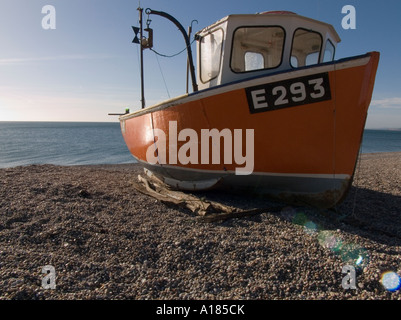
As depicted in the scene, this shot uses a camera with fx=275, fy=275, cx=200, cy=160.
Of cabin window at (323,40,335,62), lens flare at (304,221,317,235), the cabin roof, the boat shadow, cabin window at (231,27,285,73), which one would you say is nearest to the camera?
lens flare at (304,221,317,235)

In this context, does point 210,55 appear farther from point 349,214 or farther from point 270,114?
point 349,214

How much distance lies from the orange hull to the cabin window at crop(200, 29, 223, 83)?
888 mm

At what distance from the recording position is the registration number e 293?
154 inches

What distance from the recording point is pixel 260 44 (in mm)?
5086

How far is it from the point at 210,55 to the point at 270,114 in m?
1.94

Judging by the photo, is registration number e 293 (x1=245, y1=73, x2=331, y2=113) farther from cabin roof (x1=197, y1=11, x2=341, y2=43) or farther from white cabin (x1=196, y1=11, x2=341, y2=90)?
cabin roof (x1=197, y1=11, x2=341, y2=43)

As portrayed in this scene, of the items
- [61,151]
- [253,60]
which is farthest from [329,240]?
[61,151]

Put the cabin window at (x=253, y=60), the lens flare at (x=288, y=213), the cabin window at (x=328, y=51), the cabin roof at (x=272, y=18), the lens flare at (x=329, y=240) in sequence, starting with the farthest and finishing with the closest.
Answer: the cabin window at (x=328, y=51)
the cabin window at (x=253, y=60)
the cabin roof at (x=272, y=18)
the lens flare at (x=288, y=213)
the lens flare at (x=329, y=240)

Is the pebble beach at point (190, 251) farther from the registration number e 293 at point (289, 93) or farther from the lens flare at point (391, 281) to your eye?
the registration number e 293 at point (289, 93)

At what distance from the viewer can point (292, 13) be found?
4.69 metres

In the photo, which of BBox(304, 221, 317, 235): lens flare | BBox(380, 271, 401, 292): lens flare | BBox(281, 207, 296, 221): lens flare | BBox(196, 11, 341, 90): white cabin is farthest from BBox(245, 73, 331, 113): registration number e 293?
BBox(380, 271, 401, 292): lens flare

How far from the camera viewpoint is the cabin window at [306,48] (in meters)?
5.08

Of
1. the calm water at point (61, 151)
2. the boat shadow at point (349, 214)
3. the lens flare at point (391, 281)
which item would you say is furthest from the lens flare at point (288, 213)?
the calm water at point (61, 151)

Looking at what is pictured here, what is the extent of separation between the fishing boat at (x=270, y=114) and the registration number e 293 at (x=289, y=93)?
14mm
